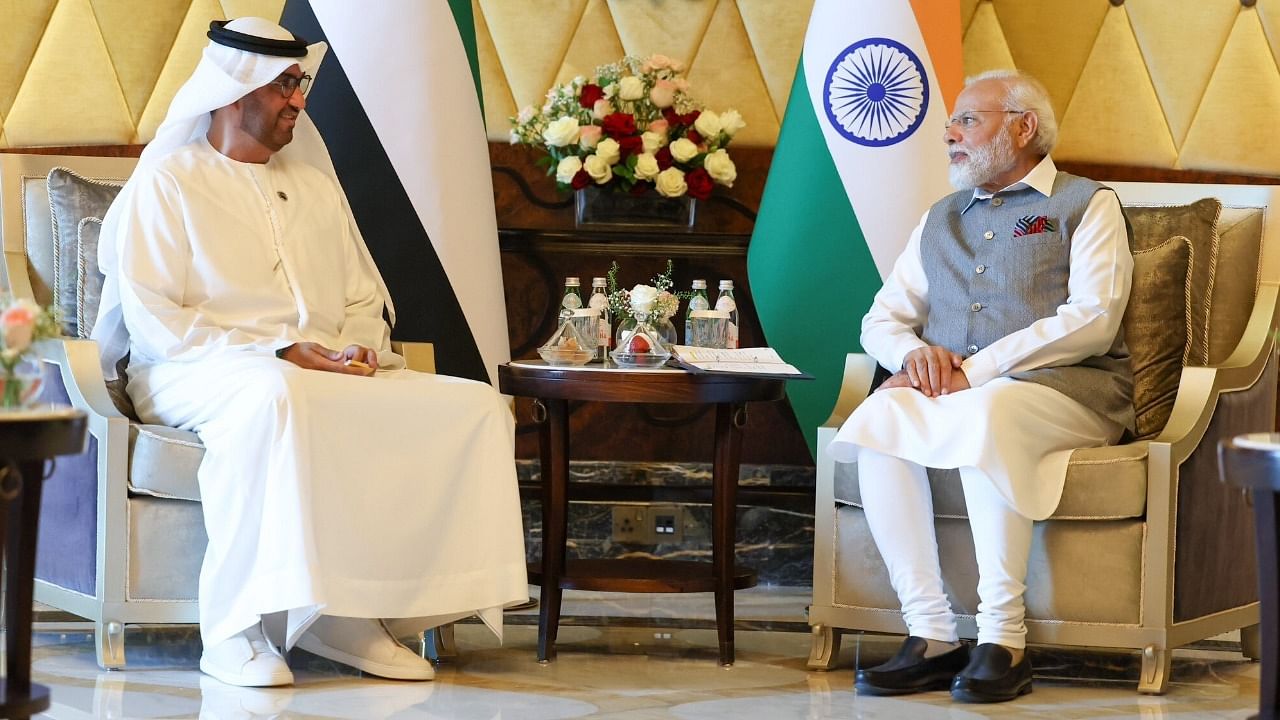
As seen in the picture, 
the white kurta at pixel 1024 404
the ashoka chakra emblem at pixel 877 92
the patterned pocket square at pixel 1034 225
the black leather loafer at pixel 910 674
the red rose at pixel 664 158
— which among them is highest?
the ashoka chakra emblem at pixel 877 92

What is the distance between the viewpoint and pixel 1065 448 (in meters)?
3.43

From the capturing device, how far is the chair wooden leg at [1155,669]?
3332 millimetres

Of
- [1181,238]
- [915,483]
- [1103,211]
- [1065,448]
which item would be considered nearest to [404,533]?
[915,483]

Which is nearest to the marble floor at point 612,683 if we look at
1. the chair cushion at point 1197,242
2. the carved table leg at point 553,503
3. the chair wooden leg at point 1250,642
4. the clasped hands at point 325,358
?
the chair wooden leg at point 1250,642

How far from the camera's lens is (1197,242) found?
150 inches

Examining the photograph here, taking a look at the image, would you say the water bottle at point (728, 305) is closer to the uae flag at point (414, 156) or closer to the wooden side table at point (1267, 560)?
the uae flag at point (414, 156)

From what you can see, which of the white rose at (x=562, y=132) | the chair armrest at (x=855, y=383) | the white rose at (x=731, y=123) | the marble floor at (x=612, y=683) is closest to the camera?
the marble floor at (x=612, y=683)

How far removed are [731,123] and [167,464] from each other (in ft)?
6.43

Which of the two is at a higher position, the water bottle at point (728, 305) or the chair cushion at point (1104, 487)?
the water bottle at point (728, 305)

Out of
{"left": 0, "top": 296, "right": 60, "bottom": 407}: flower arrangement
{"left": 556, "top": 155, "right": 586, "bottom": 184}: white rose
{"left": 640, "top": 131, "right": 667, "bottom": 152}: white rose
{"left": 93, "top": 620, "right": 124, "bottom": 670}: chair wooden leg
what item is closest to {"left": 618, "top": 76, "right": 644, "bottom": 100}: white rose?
{"left": 640, "top": 131, "right": 667, "bottom": 152}: white rose

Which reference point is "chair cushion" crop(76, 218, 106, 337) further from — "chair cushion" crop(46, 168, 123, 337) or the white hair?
the white hair

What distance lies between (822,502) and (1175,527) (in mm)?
773

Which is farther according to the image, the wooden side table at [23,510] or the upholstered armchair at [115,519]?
the upholstered armchair at [115,519]

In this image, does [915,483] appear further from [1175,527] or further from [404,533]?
[404,533]
